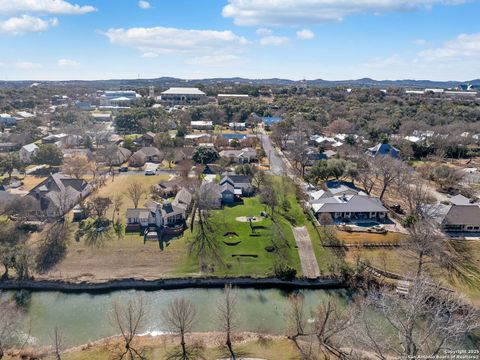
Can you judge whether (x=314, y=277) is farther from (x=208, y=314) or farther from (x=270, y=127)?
(x=270, y=127)

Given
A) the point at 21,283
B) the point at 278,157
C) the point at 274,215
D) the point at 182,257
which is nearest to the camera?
the point at 21,283

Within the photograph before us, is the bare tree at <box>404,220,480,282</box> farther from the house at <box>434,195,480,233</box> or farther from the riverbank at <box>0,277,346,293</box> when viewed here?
the riverbank at <box>0,277,346,293</box>

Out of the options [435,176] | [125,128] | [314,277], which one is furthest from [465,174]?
[125,128]

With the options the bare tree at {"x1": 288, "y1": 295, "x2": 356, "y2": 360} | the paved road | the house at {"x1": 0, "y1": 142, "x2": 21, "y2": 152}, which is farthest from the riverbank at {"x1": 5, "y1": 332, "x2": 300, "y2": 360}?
the house at {"x1": 0, "y1": 142, "x2": 21, "y2": 152}

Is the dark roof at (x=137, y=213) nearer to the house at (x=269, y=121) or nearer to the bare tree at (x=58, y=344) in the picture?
the bare tree at (x=58, y=344)

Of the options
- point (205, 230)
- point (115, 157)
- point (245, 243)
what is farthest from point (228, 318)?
point (115, 157)

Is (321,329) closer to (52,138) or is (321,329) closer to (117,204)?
(117,204)

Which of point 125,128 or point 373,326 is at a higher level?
point 125,128
